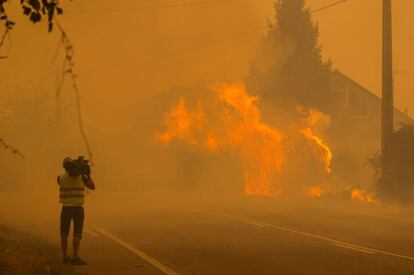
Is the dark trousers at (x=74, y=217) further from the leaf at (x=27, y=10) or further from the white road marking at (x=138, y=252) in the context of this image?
the leaf at (x=27, y=10)

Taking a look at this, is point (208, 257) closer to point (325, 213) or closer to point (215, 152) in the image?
point (325, 213)

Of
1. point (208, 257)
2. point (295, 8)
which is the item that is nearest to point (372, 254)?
point (208, 257)

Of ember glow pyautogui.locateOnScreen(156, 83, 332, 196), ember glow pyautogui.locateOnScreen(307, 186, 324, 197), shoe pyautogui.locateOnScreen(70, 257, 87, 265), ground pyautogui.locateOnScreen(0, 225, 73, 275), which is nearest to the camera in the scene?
ground pyautogui.locateOnScreen(0, 225, 73, 275)

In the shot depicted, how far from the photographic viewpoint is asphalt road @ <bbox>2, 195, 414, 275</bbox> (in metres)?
9.20

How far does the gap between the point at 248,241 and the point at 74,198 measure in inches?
159

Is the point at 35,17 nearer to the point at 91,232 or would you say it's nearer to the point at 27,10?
the point at 27,10

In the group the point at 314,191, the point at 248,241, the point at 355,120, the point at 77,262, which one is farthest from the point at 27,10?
the point at 355,120

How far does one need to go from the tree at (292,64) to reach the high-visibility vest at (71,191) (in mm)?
34170

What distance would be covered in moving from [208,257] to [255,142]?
2066 cm

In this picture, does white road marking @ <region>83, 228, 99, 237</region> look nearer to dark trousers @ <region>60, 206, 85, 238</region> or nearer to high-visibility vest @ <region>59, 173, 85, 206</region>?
dark trousers @ <region>60, 206, 85, 238</region>

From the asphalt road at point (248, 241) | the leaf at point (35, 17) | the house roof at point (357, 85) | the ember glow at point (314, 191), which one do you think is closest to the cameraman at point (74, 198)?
the asphalt road at point (248, 241)

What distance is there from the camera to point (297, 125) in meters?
35.5

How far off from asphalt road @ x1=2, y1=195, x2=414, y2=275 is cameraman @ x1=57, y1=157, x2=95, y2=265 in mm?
462

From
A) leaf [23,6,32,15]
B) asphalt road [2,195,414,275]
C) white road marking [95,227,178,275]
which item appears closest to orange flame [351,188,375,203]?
asphalt road [2,195,414,275]
